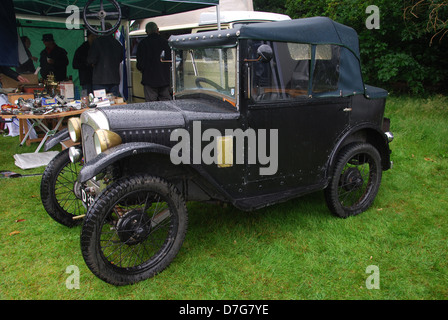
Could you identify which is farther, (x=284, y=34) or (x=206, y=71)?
(x=206, y=71)

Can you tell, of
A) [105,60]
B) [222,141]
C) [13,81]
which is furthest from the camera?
[13,81]

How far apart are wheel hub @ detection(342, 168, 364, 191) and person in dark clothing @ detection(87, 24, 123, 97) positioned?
204 inches

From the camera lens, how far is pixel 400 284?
2723mm

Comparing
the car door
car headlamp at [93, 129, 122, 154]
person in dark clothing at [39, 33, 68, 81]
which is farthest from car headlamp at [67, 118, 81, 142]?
person in dark clothing at [39, 33, 68, 81]

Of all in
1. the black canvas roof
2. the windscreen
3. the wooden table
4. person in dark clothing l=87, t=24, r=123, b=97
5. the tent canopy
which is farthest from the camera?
the tent canopy

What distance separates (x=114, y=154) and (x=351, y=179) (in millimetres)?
2481

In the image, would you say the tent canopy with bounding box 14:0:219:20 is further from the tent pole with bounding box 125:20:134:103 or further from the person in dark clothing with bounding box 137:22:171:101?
the person in dark clothing with bounding box 137:22:171:101

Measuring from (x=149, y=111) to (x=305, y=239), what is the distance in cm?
183

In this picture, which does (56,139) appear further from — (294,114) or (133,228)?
(294,114)

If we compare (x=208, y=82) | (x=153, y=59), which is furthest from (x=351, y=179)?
(x=153, y=59)

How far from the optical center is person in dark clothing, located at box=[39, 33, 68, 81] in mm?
8319

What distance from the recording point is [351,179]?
3814mm

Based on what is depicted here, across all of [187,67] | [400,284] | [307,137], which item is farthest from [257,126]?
[400,284]
